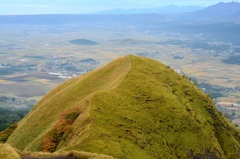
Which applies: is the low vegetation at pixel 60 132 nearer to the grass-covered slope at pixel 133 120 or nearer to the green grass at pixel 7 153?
the grass-covered slope at pixel 133 120

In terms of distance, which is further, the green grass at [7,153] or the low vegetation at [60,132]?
the low vegetation at [60,132]

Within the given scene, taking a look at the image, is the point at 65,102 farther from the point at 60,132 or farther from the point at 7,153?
the point at 7,153

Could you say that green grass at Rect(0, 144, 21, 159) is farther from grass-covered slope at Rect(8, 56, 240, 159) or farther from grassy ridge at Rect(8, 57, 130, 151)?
grassy ridge at Rect(8, 57, 130, 151)

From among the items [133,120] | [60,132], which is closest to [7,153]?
[60,132]

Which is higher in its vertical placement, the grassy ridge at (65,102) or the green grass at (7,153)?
the green grass at (7,153)

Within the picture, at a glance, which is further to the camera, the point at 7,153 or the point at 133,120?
the point at 133,120

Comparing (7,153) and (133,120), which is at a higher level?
(7,153)

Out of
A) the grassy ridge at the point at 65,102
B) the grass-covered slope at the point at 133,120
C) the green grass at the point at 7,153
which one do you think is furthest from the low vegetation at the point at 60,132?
the green grass at the point at 7,153

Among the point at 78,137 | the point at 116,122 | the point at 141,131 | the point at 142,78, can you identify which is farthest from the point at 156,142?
the point at 142,78
